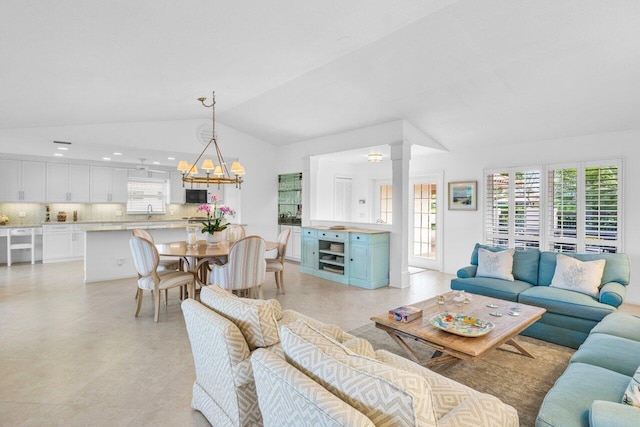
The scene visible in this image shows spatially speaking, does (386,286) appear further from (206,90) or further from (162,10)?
(162,10)

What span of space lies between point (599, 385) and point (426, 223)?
522cm

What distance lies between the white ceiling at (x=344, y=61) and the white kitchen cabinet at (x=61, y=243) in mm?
3407

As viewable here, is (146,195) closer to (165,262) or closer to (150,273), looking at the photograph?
(165,262)

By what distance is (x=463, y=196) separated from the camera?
602 cm

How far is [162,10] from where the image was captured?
90.8 inches

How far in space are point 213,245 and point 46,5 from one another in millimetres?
3155

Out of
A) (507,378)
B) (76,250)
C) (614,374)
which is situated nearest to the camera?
(614,374)

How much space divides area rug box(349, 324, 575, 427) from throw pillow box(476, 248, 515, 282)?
37.1 inches

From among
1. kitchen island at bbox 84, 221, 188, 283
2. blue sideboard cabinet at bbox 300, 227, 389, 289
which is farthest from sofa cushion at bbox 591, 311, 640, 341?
kitchen island at bbox 84, 221, 188, 283

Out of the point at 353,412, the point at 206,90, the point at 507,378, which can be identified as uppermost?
the point at 206,90

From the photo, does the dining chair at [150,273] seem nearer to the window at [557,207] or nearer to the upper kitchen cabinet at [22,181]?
the window at [557,207]

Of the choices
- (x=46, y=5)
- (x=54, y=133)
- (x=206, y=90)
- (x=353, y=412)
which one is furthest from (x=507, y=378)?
(x=54, y=133)

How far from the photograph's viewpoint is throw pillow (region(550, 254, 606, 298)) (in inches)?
135

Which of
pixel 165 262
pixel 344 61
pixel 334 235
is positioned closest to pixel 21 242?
pixel 165 262
